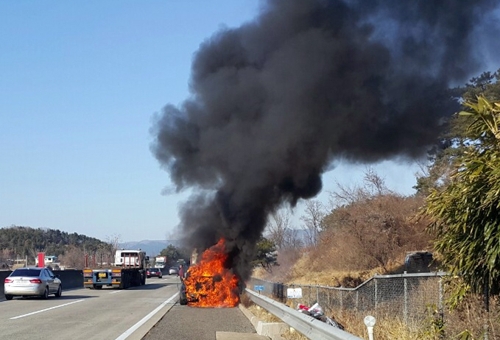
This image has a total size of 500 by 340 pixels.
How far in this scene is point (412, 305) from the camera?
37.6 feet

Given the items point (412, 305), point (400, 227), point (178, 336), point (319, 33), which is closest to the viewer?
point (412, 305)

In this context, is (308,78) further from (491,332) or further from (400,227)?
(491,332)

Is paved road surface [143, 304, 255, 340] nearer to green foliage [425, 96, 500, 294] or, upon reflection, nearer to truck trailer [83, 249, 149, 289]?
green foliage [425, 96, 500, 294]

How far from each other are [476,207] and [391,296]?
7.46 m

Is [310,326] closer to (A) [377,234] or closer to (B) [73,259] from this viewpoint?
(A) [377,234]

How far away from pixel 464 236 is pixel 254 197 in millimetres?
18120

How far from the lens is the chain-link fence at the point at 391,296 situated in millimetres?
10583

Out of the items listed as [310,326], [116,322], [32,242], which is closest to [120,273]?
[116,322]

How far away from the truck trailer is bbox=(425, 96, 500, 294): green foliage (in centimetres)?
3143

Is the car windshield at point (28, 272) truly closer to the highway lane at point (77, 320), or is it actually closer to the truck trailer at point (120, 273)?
the highway lane at point (77, 320)

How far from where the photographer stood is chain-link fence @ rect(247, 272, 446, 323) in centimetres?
1058

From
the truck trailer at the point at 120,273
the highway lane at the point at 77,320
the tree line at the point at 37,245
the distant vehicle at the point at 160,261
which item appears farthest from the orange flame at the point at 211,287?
the tree line at the point at 37,245

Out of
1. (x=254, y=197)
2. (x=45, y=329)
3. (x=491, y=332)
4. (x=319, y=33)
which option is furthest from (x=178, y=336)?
(x=319, y=33)

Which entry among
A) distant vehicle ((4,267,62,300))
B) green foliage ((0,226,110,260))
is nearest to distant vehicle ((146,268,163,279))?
distant vehicle ((4,267,62,300))
